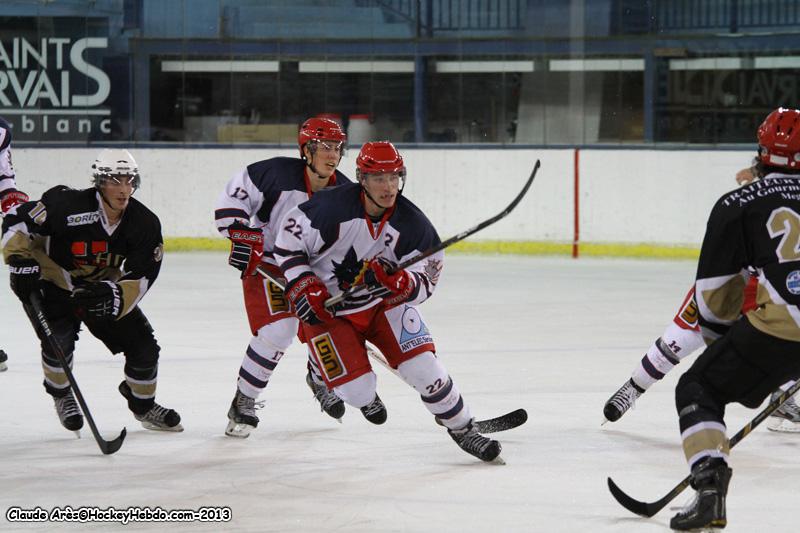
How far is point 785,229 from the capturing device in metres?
2.76

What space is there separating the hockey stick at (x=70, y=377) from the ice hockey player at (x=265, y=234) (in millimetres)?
419

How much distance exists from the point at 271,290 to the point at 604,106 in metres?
5.95

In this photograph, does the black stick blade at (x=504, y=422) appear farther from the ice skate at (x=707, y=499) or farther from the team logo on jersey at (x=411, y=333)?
the ice skate at (x=707, y=499)

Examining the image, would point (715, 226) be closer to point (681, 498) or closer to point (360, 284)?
point (681, 498)

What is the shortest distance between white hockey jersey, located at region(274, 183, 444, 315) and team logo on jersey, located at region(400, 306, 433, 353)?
5cm

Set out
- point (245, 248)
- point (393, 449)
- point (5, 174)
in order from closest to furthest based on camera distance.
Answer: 1. point (393, 449)
2. point (245, 248)
3. point (5, 174)

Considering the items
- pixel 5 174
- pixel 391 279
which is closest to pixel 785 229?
pixel 391 279

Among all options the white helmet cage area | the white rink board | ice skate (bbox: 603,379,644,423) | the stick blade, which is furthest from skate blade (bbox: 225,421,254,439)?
the white rink board

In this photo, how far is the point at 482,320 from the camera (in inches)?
254

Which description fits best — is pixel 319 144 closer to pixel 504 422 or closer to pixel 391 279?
pixel 391 279

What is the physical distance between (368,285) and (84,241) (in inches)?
36.3

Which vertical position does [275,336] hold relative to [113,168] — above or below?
below

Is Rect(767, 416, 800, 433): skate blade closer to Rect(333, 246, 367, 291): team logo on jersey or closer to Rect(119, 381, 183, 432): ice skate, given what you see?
Rect(333, 246, 367, 291): team logo on jersey

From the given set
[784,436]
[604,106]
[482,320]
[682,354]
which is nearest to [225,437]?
[682,354]
